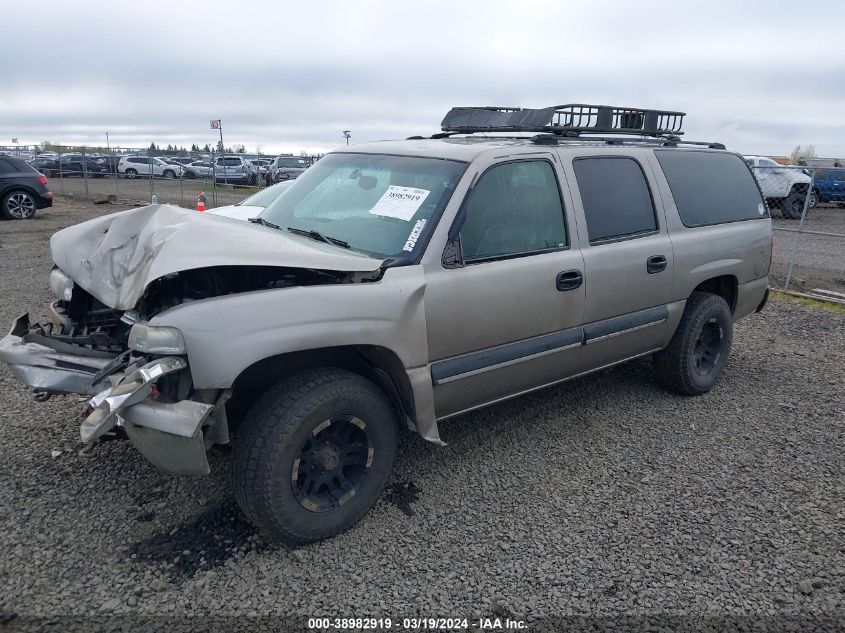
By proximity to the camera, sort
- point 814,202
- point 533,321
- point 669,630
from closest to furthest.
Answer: point 669,630 < point 533,321 < point 814,202

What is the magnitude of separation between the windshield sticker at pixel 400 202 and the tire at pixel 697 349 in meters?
2.43

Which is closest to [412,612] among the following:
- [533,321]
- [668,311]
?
[533,321]

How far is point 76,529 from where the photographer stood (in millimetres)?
3123

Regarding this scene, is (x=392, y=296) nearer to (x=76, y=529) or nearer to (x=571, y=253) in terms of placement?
(x=571, y=253)

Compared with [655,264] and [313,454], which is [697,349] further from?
[313,454]

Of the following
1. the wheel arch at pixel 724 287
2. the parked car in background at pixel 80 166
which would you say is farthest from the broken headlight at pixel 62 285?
the parked car in background at pixel 80 166

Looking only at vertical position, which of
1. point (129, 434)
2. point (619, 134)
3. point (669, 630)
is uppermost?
point (619, 134)

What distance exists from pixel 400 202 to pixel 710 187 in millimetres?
2723

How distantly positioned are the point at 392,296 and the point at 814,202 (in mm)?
19575

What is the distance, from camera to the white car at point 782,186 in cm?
1694

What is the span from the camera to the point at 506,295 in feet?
11.5

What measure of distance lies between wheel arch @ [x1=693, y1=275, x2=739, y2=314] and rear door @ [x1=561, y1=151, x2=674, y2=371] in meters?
0.73

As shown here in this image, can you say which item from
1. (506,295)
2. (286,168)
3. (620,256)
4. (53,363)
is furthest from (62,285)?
(286,168)

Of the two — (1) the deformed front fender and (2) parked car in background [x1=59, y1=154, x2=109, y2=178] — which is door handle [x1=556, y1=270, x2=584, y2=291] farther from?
(2) parked car in background [x1=59, y1=154, x2=109, y2=178]
